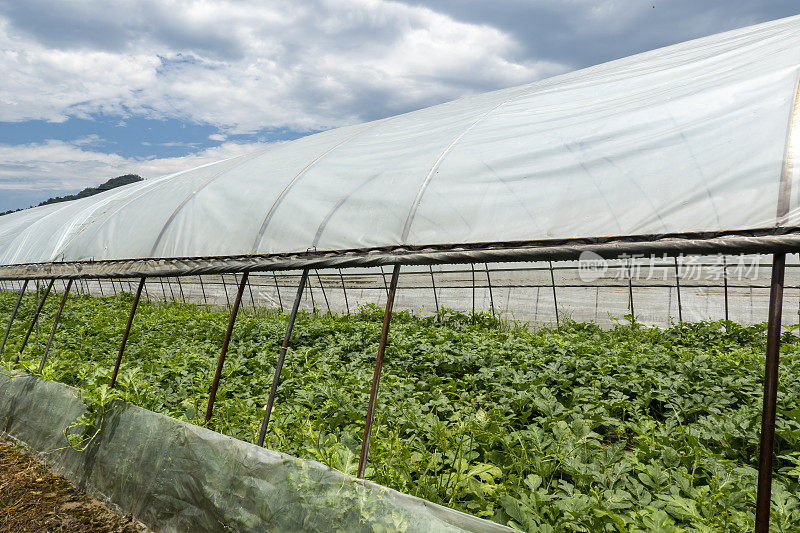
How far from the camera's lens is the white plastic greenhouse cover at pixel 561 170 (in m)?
2.68

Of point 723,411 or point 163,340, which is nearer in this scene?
point 723,411

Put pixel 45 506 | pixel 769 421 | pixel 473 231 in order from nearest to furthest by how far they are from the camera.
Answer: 1. pixel 769 421
2. pixel 45 506
3. pixel 473 231

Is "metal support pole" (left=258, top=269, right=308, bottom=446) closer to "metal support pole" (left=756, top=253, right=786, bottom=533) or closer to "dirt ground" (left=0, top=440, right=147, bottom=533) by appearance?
"dirt ground" (left=0, top=440, right=147, bottom=533)

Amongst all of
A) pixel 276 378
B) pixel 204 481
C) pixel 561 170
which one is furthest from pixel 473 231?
pixel 204 481

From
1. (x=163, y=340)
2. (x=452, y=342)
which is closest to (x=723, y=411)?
(x=452, y=342)

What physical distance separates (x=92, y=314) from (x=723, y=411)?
9.58 meters

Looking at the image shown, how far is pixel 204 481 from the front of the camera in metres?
2.68

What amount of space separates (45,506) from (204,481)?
5.09 feet

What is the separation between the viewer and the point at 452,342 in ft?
18.8

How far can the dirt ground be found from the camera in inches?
120

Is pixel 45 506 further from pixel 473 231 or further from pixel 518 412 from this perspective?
pixel 473 231

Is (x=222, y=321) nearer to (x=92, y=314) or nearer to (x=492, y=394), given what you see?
(x=92, y=314)

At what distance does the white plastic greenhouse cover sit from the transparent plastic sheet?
5.74 ft

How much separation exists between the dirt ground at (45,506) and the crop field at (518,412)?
0.41m
